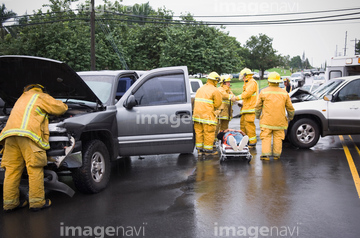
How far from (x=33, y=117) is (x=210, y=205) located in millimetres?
2652

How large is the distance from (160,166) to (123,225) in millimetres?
3051

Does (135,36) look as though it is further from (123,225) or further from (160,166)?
(123,225)

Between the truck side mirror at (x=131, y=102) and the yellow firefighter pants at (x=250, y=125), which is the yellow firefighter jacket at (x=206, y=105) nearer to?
the yellow firefighter pants at (x=250, y=125)

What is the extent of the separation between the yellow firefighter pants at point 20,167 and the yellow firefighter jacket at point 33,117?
0.38ft

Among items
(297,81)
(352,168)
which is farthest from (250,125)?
(297,81)

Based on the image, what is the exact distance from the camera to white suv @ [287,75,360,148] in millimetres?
8406

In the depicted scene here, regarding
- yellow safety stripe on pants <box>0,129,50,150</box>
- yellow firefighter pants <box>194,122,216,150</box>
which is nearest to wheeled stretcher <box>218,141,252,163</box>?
yellow firefighter pants <box>194,122,216,150</box>

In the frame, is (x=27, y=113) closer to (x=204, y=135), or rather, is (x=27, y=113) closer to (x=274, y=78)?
(x=204, y=135)

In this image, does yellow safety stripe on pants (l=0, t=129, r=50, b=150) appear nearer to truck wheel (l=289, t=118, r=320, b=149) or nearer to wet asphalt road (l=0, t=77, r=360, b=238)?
wet asphalt road (l=0, t=77, r=360, b=238)

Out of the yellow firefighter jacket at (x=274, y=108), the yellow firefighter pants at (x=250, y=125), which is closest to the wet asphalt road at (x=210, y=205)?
the yellow firefighter jacket at (x=274, y=108)

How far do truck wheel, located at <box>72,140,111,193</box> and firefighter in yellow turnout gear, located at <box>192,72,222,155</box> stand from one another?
2440 millimetres

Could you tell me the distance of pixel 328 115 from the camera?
8445 mm

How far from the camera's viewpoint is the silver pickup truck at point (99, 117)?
4.85 metres

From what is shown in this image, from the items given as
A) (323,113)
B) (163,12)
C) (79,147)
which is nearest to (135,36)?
(163,12)
